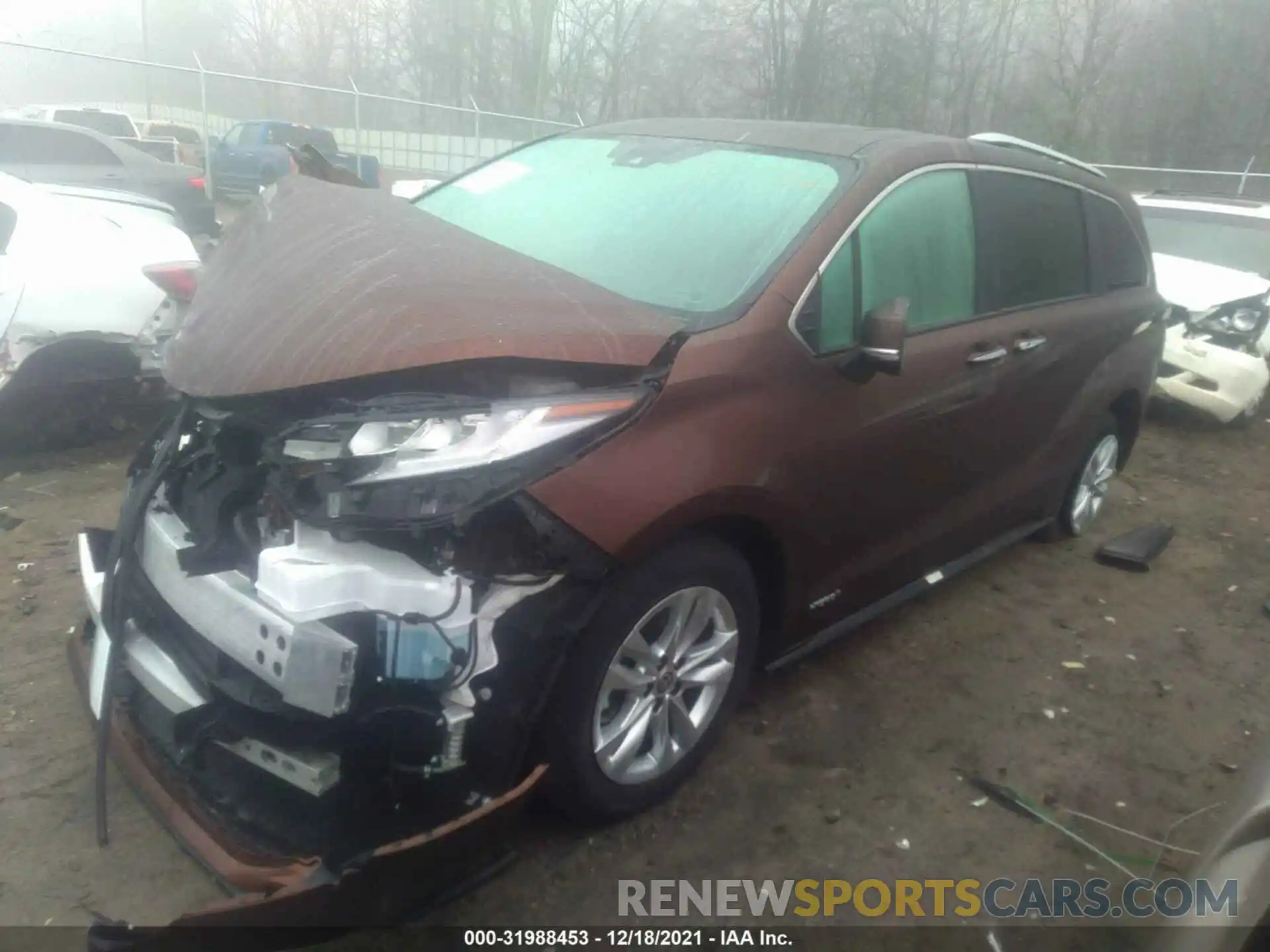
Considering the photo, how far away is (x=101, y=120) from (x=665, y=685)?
17902mm

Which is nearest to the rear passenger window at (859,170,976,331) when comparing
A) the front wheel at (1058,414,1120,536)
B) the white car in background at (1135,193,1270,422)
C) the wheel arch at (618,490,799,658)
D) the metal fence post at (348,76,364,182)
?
the wheel arch at (618,490,799,658)

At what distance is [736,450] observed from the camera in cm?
254

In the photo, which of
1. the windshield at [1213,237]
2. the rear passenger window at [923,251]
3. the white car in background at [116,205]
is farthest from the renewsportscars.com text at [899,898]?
the windshield at [1213,237]

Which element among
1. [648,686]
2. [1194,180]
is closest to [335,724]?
[648,686]

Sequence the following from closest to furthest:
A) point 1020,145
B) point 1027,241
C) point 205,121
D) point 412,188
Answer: point 1027,241 → point 1020,145 → point 412,188 → point 205,121

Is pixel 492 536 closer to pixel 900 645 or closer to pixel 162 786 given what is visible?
pixel 162 786

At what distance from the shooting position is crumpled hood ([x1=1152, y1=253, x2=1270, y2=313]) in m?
7.51

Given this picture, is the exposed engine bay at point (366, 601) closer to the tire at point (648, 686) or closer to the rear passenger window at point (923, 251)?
the tire at point (648, 686)

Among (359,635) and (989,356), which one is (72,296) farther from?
(989,356)

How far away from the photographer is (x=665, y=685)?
8.57ft

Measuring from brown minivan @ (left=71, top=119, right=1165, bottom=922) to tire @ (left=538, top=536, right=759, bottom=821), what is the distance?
11 millimetres

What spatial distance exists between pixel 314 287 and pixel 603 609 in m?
1.03

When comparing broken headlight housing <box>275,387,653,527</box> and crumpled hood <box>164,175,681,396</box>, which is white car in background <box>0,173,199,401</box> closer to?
crumpled hood <box>164,175,681,396</box>

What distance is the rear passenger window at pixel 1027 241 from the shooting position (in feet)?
11.7
